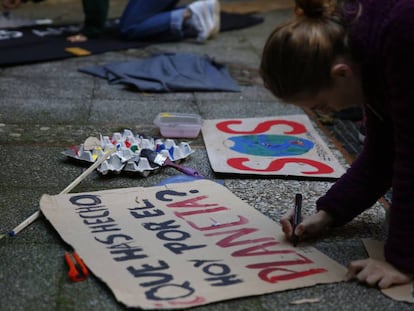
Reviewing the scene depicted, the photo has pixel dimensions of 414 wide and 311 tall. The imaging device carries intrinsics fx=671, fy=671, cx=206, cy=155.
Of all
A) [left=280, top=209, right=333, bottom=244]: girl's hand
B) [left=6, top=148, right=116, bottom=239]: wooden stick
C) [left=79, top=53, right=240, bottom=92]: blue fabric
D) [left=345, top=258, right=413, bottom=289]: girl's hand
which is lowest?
[left=79, top=53, right=240, bottom=92]: blue fabric

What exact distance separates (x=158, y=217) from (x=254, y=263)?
29 centimetres

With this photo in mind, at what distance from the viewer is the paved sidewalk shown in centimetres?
121

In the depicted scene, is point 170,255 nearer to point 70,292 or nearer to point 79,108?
point 70,292

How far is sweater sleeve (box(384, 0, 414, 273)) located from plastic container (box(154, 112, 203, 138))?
3.19ft

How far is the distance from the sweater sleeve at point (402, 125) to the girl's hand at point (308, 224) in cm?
21

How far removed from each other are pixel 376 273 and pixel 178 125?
1016 mm

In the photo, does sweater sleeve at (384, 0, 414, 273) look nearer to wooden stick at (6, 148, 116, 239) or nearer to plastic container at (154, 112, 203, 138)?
wooden stick at (6, 148, 116, 239)

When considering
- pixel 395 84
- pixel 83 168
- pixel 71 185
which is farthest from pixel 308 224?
pixel 83 168

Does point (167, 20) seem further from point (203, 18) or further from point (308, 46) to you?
point (308, 46)

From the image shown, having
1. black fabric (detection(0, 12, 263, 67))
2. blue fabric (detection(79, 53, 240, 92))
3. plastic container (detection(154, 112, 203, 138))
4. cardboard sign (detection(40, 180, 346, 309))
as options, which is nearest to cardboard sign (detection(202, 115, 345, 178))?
plastic container (detection(154, 112, 203, 138))

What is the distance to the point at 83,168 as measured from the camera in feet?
6.05

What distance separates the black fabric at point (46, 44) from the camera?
3052 millimetres

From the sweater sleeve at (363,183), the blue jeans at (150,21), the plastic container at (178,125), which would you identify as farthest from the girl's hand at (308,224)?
the blue jeans at (150,21)

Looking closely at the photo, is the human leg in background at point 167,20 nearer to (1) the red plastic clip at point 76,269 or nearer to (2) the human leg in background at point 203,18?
(2) the human leg in background at point 203,18
